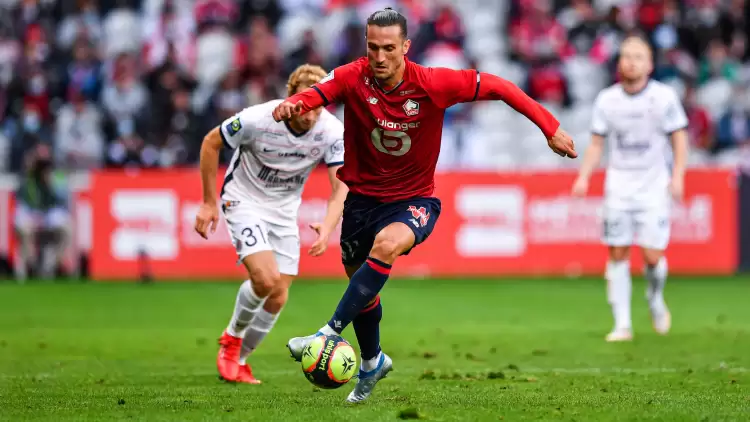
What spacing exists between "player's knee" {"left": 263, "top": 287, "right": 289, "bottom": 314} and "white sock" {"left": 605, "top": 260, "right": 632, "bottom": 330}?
4089mm

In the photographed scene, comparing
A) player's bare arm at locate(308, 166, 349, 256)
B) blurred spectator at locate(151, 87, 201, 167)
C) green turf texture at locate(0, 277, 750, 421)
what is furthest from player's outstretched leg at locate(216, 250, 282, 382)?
blurred spectator at locate(151, 87, 201, 167)

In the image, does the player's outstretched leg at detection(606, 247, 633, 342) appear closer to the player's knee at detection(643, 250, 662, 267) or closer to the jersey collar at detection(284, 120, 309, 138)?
the player's knee at detection(643, 250, 662, 267)

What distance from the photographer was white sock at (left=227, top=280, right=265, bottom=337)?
9531 millimetres

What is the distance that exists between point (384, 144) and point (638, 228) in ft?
17.4

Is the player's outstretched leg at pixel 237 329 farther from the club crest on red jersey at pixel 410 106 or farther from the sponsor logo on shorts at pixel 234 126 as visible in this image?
the club crest on red jersey at pixel 410 106

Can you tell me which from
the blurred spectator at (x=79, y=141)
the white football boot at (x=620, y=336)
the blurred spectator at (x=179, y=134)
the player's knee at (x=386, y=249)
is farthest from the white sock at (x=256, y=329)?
the blurred spectator at (x=79, y=141)

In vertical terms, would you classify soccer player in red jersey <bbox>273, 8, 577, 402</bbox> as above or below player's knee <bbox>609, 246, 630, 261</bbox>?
above

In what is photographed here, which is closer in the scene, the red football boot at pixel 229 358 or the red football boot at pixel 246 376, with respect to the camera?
the red football boot at pixel 246 376

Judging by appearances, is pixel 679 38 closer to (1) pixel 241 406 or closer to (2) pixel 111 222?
(2) pixel 111 222

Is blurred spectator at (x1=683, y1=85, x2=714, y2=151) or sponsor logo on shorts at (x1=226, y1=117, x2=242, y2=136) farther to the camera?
blurred spectator at (x1=683, y1=85, x2=714, y2=151)

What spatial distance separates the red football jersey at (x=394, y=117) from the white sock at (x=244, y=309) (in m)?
1.95

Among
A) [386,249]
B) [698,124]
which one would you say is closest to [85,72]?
[698,124]

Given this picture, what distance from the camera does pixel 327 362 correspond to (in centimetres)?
711

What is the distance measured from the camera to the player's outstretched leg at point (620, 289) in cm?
1223
